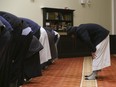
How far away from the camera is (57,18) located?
12195 millimetres

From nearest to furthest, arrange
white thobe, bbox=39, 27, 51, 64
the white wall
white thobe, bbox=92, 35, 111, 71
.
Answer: white thobe, bbox=92, 35, 111, 71, white thobe, bbox=39, 27, 51, 64, the white wall

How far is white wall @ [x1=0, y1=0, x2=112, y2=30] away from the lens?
11.5 m

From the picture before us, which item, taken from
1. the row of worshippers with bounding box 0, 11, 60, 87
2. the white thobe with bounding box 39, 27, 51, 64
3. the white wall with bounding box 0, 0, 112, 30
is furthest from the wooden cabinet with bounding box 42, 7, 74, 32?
the row of worshippers with bounding box 0, 11, 60, 87

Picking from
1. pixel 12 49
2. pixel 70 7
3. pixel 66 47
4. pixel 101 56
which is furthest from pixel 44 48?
pixel 70 7

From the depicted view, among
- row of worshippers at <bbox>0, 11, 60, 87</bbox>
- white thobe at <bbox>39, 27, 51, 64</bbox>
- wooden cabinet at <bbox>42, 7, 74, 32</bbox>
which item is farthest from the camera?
wooden cabinet at <bbox>42, 7, 74, 32</bbox>

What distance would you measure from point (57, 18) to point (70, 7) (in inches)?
32.6

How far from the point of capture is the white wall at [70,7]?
11.5 metres

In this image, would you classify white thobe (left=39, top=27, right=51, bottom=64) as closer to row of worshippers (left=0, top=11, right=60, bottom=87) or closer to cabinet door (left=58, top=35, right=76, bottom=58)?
row of worshippers (left=0, top=11, right=60, bottom=87)

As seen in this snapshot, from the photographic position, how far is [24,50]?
2.97 metres

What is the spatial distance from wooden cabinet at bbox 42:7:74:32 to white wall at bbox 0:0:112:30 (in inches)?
8.3

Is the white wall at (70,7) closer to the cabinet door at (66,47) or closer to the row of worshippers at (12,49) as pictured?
the cabinet door at (66,47)

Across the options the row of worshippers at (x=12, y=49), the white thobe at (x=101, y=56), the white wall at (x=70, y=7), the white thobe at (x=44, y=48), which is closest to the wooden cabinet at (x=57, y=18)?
the white wall at (x=70, y=7)

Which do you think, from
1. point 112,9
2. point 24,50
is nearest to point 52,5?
point 112,9

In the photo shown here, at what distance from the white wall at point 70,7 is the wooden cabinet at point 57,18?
0.21m
